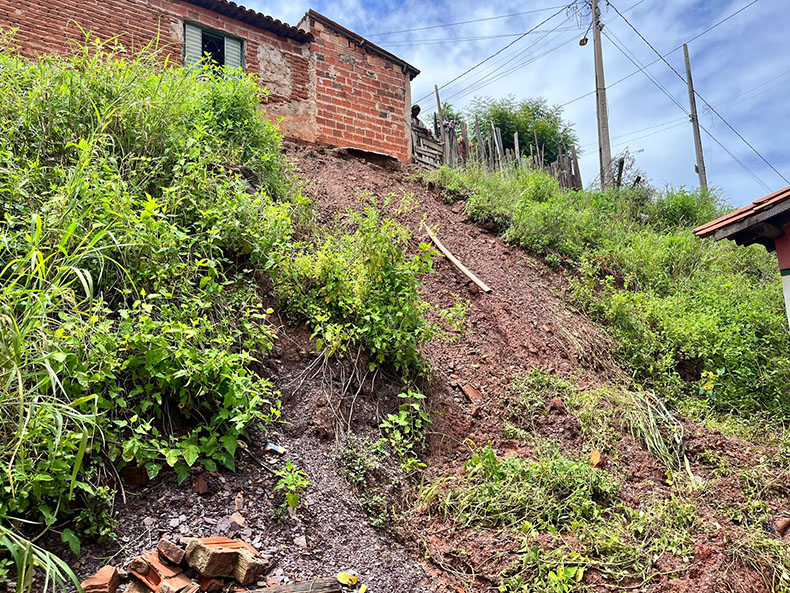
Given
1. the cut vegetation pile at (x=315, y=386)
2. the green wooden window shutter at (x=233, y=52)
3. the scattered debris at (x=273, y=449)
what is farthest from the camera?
the green wooden window shutter at (x=233, y=52)

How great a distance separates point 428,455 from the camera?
15.0 ft

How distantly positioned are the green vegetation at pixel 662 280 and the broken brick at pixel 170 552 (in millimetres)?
5541

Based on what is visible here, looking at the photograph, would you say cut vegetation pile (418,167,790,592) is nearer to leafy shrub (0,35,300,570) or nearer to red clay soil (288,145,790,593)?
red clay soil (288,145,790,593)

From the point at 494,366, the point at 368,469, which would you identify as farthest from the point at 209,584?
the point at 494,366

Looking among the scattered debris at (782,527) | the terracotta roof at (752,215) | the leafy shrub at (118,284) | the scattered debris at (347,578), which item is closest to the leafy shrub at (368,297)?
the leafy shrub at (118,284)

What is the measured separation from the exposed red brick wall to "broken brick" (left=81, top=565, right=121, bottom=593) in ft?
28.0

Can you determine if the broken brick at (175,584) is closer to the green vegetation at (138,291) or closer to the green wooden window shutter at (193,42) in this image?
the green vegetation at (138,291)

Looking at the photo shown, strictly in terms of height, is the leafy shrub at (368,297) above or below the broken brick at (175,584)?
above

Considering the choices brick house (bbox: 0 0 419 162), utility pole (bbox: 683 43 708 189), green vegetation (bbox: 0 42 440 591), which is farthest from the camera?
utility pole (bbox: 683 43 708 189)

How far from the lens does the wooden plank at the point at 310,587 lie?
277 centimetres

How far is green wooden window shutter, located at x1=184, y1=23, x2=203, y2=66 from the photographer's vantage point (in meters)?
9.61

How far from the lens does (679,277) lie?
8906 mm

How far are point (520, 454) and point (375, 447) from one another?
136 centimetres

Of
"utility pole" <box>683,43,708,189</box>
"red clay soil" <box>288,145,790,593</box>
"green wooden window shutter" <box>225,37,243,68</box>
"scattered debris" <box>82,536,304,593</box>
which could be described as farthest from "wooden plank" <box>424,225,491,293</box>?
"utility pole" <box>683,43,708,189</box>
